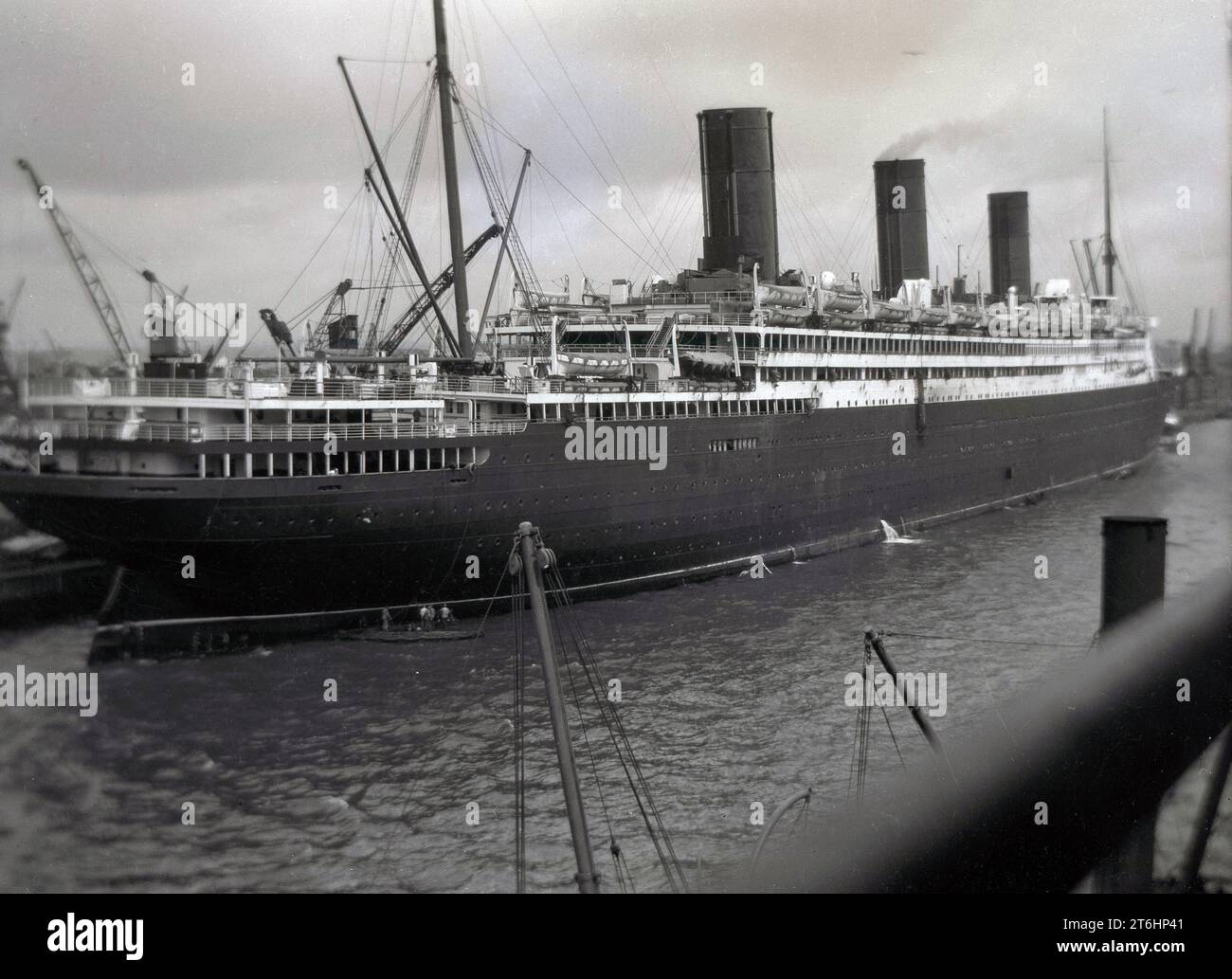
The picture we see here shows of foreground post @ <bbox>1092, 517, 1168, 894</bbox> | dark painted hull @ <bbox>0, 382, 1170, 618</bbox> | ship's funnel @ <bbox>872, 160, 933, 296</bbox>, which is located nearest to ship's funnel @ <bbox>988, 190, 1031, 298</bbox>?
ship's funnel @ <bbox>872, 160, 933, 296</bbox>

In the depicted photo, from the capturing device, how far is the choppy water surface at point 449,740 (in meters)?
14.3

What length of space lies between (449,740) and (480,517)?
9584 millimetres

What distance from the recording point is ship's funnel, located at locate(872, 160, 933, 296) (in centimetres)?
5594

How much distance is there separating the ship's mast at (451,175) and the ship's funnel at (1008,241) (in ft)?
157

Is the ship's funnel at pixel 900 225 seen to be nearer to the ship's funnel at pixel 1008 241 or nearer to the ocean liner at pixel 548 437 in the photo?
the ocean liner at pixel 548 437

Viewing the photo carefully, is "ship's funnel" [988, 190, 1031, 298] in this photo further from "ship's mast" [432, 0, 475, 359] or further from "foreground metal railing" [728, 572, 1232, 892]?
"foreground metal railing" [728, 572, 1232, 892]

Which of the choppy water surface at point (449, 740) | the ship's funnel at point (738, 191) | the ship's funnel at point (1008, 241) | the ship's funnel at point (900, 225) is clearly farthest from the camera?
the ship's funnel at point (1008, 241)

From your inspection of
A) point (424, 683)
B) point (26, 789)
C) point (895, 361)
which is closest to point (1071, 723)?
point (26, 789)

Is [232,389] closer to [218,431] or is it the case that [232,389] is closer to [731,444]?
[218,431]

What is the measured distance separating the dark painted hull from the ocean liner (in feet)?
0.21

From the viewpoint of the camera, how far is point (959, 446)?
48.0 meters

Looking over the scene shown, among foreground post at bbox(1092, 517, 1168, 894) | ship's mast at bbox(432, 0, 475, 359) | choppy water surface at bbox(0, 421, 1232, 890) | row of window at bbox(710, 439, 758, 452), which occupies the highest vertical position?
ship's mast at bbox(432, 0, 475, 359)

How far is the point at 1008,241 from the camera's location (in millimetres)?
68625

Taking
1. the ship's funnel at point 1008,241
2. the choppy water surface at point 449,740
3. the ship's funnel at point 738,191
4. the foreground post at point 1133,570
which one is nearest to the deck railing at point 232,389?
the choppy water surface at point 449,740
